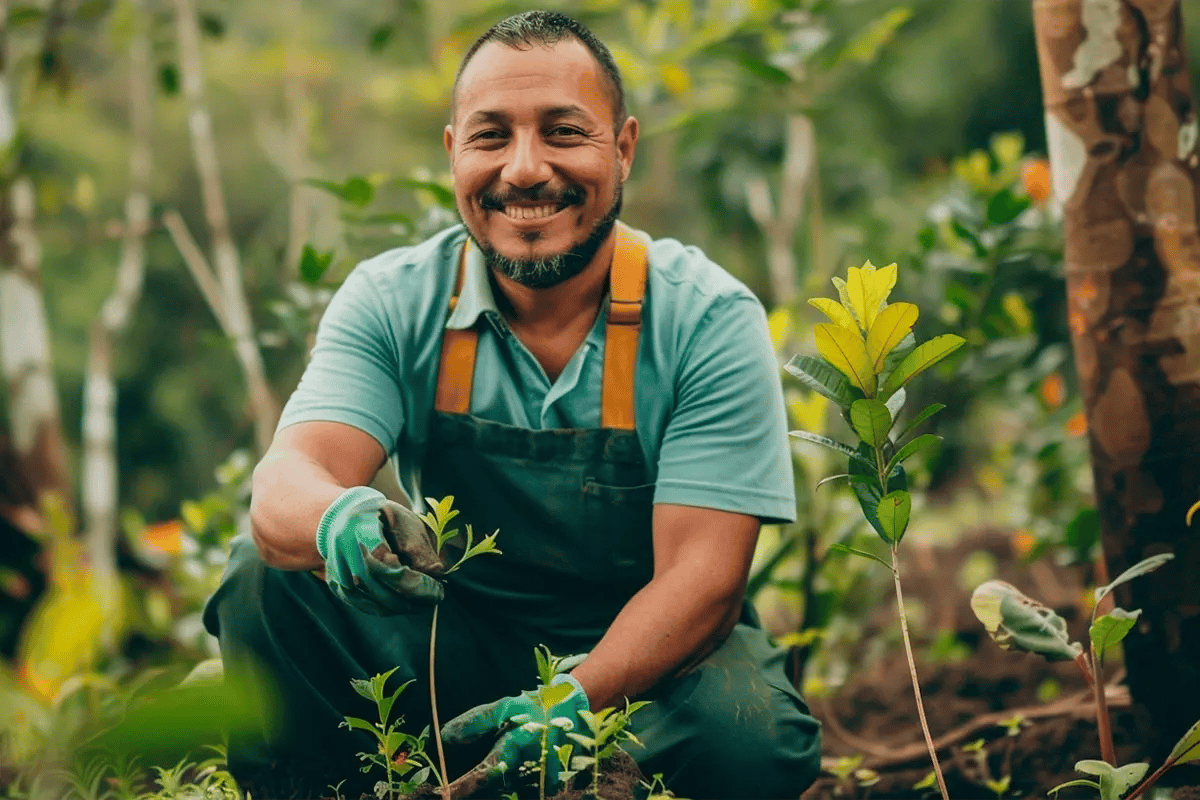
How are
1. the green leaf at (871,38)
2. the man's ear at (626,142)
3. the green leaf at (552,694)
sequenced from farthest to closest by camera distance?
the green leaf at (871,38) < the man's ear at (626,142) < the green leaf at (552,694)

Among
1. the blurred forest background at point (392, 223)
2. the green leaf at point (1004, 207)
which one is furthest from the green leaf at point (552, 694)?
the green leaf at point (1004, 207)

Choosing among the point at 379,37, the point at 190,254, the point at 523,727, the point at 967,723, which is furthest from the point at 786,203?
the point at 523,727

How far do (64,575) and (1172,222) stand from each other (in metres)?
3.05

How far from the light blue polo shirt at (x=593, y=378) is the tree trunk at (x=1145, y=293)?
535 mm

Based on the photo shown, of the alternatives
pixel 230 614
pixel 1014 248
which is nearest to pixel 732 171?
pixel 1014 248

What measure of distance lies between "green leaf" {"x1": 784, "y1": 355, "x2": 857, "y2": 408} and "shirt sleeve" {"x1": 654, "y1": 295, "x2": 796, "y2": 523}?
326 mm

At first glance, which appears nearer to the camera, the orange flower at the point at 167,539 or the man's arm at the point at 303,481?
the man's arm at the point at 303,481

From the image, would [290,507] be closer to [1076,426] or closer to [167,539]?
[167,539]

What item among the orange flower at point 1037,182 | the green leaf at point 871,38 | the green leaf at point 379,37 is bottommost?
the orange flower at point 1037,182

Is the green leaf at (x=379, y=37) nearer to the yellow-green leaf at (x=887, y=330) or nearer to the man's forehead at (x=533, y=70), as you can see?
the man's forehead at (x=533, y=70)

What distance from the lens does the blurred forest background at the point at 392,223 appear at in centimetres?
275

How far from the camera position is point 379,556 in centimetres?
150

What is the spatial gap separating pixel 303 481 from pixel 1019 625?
→ 1040 mm

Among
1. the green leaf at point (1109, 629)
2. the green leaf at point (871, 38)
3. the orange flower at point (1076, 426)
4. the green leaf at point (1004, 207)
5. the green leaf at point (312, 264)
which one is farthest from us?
the orange flower at point (1076, 426)
